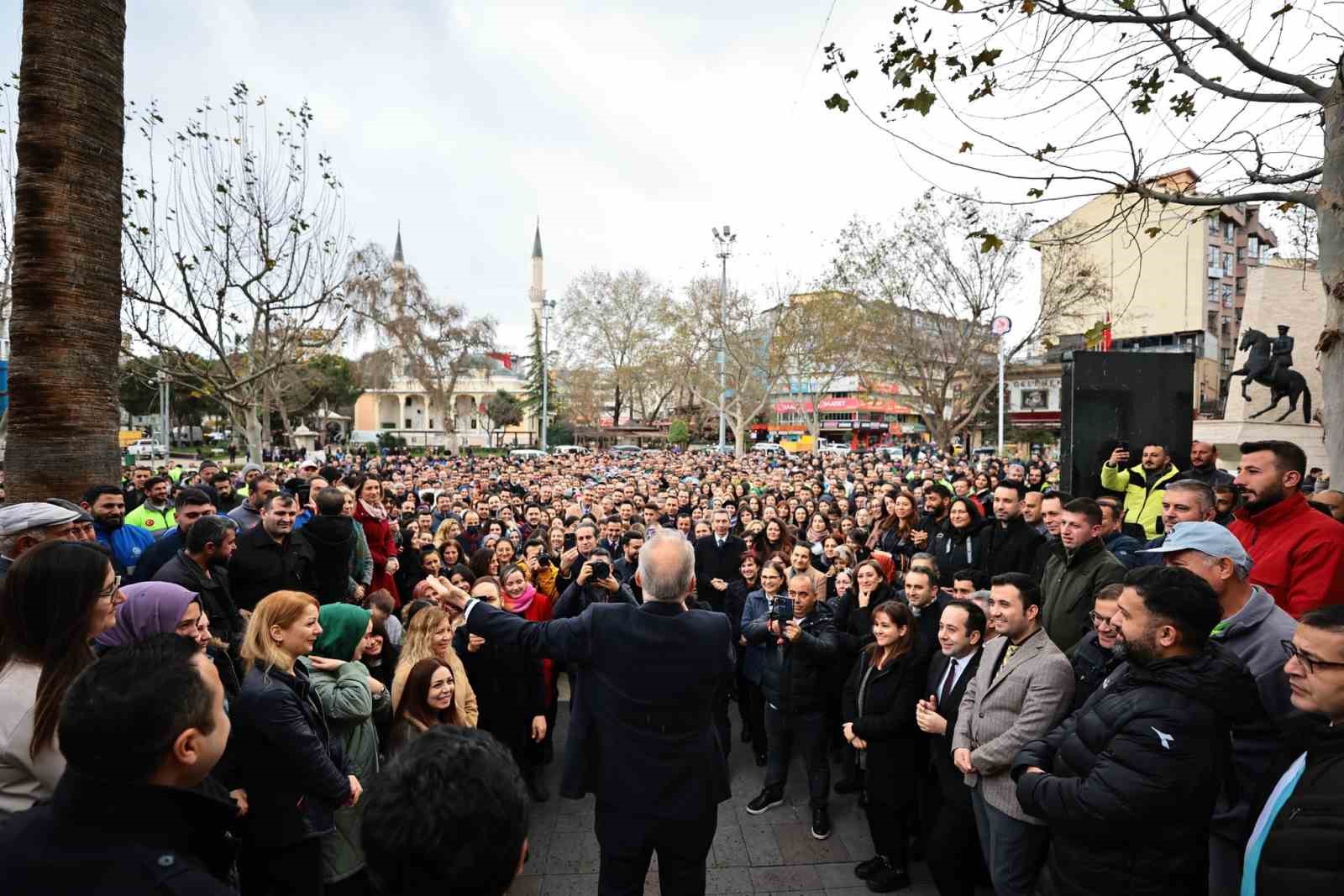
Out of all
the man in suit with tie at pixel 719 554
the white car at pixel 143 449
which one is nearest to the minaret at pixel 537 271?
the white car at pixel 143 449

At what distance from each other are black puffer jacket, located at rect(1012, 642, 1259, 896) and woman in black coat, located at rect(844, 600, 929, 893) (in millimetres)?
1381

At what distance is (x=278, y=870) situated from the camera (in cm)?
246

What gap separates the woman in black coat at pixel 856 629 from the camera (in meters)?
4.33

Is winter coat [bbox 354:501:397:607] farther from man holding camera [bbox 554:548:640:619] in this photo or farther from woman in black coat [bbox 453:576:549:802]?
man holding camera [bbox 554:548:640:619]

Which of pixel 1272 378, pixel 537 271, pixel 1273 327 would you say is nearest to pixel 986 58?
pixel 1272 378

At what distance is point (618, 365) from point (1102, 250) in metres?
28.8

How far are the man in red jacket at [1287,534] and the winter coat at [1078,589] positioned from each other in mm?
610

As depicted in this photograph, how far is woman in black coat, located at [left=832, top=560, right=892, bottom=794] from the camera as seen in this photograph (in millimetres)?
4328

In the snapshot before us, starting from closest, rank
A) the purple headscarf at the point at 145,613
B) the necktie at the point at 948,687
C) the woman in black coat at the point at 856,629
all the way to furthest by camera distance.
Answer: the purple headscarf at the point at 145,613
the necktie at the point at 948,687
the woman in black coat at the point at 856,629

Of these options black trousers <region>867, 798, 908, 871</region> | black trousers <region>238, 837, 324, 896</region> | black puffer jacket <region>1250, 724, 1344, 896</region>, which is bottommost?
black trousers <region>867, 798, 908, 871</region>

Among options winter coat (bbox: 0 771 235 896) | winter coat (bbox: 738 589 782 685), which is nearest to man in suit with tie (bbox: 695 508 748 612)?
winter coat (bbox: 738 589 782 685)

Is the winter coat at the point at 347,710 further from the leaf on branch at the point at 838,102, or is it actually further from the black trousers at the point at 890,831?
the leaf on branch at the point at 838,102

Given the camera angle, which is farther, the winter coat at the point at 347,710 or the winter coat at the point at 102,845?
the winter coat at the point at 347,710

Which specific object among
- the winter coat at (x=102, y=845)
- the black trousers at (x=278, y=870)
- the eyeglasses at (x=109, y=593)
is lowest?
the black trousers at (x=278, y=870)
